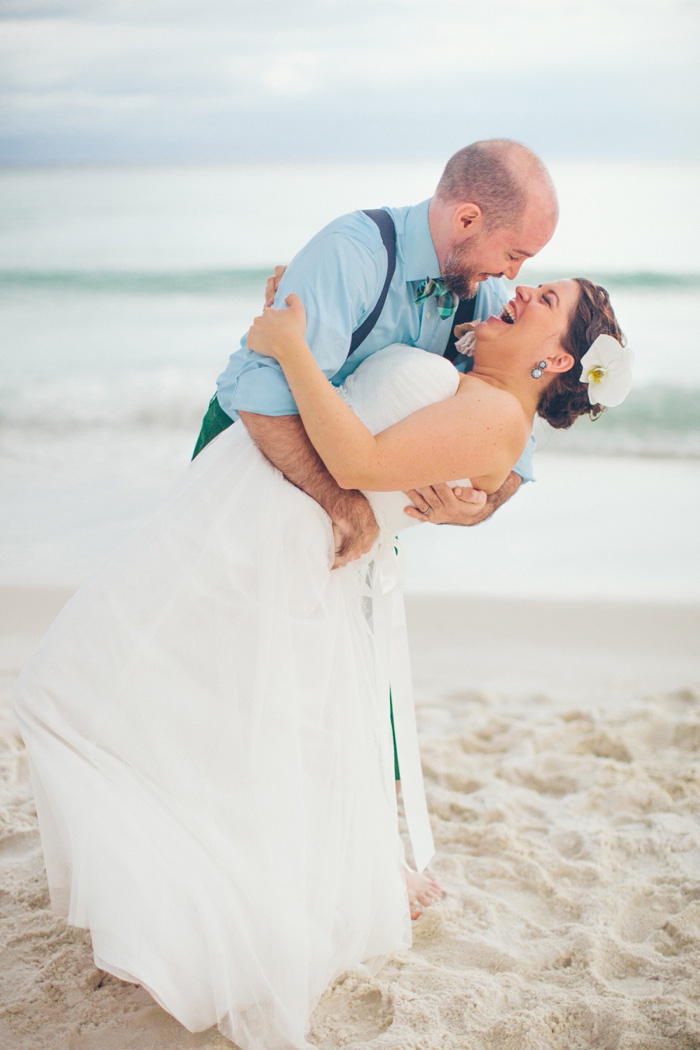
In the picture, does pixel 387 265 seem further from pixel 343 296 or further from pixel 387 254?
pixel 343 296

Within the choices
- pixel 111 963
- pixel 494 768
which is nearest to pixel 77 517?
pixel 494 768

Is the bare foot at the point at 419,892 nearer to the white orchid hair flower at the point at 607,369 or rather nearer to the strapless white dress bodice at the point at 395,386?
the strapless white dress bodice at the point at 395,386

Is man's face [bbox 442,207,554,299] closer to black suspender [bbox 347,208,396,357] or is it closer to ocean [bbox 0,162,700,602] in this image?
black suspender [bbox 347,208,396,357]

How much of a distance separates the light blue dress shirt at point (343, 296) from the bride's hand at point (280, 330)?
0.03 meters

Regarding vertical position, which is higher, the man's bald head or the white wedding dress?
the man's bald head

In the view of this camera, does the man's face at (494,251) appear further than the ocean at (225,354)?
No

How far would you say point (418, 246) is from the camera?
77.5 inches

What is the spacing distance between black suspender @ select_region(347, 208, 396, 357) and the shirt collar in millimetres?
36

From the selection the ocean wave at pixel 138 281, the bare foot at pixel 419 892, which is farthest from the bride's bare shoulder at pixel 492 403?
the ocean wave at pixel 138 281

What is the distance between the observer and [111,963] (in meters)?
1.70

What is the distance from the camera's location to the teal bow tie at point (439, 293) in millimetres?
2017

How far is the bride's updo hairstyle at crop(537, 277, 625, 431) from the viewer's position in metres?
2.15

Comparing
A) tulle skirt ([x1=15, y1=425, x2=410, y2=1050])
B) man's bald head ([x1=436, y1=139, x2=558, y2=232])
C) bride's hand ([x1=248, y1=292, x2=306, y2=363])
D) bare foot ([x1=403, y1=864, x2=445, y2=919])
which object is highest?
man's bald head ([x1=436, y1=139, x2=558, y2=232])

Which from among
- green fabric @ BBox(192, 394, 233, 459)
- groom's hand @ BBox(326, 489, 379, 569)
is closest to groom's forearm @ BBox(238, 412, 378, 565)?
groom's hand @ BBox(326, 489, 379, 569)
